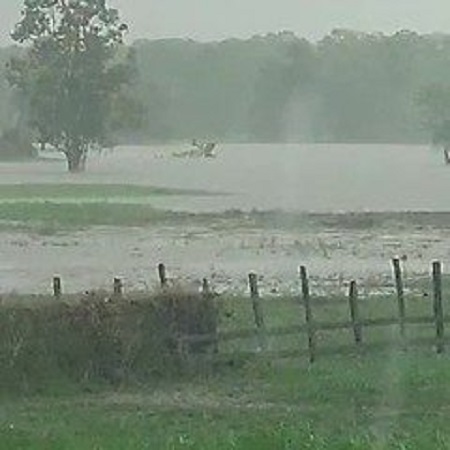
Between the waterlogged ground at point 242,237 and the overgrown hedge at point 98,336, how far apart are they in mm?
11325

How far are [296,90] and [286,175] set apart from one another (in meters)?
79.0

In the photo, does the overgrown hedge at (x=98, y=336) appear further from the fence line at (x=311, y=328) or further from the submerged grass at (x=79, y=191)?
the submerged grass at (x=79, y=191)

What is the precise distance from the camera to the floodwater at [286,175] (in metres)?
74.5

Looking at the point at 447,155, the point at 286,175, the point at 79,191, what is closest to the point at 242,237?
the point at 79,191

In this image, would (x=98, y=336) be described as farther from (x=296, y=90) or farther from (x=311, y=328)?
(x=296, y=90)

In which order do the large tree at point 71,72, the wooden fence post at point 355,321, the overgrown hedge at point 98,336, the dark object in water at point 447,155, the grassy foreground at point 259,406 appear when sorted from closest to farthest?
the grassy foreground at point 259,406 → the overgrown hedge at point 98,336 → the wooden fence post at point 355,321 → the large tree at point 71,72 → the dark object in water at point 447,155

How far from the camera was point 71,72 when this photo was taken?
110750 mm

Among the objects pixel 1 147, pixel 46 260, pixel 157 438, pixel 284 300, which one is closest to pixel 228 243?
pixel 46 260

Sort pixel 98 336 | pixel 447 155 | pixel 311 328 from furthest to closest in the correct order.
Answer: pixel 447 155
pixel 311 328
pixel 98 336

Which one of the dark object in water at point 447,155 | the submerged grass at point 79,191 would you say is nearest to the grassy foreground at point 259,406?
the submerged grass at point 79,191

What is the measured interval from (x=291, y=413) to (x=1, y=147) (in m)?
128

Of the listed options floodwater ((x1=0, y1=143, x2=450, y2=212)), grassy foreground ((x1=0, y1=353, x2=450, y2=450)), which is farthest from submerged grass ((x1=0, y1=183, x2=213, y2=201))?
grassy foreground ((x1=0, y1=353, x2=450, y2=450))

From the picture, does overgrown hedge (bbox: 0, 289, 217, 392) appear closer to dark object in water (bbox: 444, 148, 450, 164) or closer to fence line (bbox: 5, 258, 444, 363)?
A: fence line (bbox: 5, 258, 444, 363)

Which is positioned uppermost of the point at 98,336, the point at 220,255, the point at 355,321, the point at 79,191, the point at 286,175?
the point at 79,191
